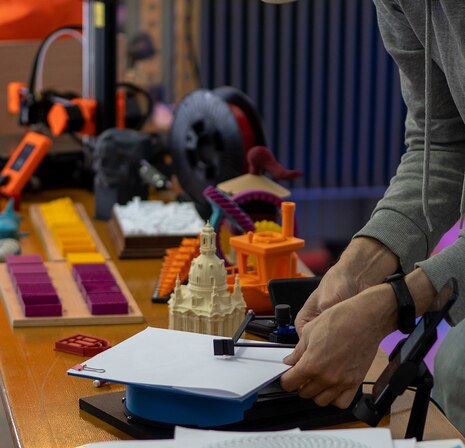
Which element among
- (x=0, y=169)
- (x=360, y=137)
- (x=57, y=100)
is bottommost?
(x=360, y=137)

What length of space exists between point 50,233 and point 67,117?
0.50m

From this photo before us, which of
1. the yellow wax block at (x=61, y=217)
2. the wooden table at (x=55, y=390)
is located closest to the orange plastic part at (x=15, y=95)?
the yellow wax block at (x=61, y=217)

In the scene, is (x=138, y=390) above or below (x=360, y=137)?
above

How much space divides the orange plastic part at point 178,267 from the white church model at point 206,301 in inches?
13.0

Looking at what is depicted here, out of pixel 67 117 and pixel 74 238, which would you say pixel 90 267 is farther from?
pixel 67 117

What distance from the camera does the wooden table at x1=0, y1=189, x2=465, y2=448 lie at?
1277mm

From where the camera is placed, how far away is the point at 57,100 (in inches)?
110

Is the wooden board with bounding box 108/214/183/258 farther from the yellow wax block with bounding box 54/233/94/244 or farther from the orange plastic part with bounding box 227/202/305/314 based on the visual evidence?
the orange plastic part with bounding box 227/202/305/314

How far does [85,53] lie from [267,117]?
9.92 feet

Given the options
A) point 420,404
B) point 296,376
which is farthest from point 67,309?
point 420,404

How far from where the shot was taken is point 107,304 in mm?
1751

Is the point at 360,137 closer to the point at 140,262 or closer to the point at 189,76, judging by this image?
the point at 189,76

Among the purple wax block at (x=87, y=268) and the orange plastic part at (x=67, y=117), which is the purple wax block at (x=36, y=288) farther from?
the orange plastic part at (x=67, y=117)

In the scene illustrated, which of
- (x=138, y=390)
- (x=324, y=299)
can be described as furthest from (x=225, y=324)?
(x=138, y=390)
